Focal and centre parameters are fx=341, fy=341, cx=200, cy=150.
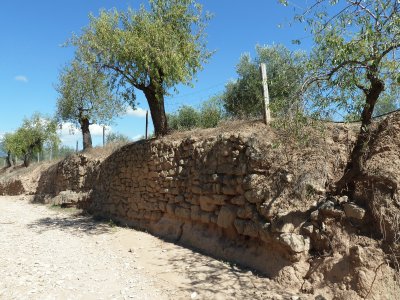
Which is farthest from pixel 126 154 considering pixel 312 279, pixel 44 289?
pixel 312 279

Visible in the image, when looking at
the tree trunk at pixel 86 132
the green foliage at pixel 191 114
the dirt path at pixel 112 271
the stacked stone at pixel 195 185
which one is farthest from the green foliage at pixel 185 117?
the dirt path at pixel 112 271

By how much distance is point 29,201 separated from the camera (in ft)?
62.8

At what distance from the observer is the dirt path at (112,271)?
5398 millimetres

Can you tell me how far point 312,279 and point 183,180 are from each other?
4326 mm

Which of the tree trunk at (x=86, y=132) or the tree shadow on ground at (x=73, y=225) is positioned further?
the tree trunk at (x=86, y=132)

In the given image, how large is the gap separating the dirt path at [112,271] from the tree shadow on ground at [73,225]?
342mm

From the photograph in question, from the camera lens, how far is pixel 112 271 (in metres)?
6.51

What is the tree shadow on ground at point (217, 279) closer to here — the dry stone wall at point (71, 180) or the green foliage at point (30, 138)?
the dry stone wall at point (71, 180)

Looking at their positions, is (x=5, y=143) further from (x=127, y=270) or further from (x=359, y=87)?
(x=359, y=87)

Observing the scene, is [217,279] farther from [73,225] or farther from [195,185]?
[73,225]

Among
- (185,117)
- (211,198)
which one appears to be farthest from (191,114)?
(211,198)

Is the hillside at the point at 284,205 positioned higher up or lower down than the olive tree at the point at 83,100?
lower down

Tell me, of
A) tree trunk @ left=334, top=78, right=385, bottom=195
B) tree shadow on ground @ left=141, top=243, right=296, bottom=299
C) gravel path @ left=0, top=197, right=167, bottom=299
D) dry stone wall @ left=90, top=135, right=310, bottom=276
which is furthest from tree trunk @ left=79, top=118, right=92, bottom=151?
tree trunk @ left=334, top=78, right=385, bottom=195

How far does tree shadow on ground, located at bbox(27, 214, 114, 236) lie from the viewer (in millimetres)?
10206
